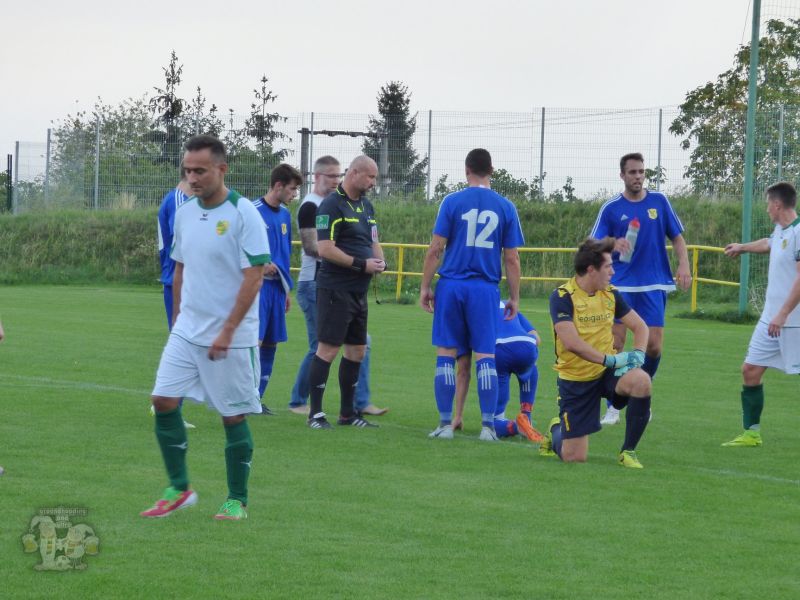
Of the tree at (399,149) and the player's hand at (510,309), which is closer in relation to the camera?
the player's hand at (510,309)

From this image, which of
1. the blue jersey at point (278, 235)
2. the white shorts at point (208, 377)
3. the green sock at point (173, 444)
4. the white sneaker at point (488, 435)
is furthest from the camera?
the blue jersey at point (278, 235)

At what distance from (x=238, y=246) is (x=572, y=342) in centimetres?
297

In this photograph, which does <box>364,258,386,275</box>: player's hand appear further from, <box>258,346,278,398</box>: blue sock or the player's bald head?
<box>258,346,278,398</box>: blue sock

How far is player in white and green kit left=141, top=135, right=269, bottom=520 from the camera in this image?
21.7 feet

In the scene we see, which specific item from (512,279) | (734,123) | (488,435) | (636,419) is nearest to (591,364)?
(636,419)

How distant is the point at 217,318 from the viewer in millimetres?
6691

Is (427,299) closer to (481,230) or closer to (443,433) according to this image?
(481,230)

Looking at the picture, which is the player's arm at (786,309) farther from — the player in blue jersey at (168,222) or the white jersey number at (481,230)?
the player in blue jersey at (168,222)

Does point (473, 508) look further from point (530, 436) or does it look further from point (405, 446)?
point (530, 436)

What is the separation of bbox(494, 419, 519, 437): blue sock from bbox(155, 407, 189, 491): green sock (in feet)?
12.3

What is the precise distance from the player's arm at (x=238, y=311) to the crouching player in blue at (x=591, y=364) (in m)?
2.88

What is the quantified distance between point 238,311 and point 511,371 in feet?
14.2

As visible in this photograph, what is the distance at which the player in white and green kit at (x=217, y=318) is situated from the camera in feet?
21.7

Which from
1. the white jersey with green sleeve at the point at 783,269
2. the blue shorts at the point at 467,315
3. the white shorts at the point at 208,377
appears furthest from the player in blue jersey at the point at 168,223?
the white jersey with green sleeve at the point at 783,269
